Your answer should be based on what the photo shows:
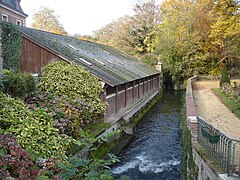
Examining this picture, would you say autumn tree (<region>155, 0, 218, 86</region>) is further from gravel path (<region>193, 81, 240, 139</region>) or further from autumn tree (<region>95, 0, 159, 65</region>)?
gravel path (<region>193, 81, 240, 139</region>)

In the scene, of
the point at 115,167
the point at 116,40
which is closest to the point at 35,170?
the point at 115,167

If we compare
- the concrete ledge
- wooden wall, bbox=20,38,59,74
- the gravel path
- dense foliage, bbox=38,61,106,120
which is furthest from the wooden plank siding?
the gravel path

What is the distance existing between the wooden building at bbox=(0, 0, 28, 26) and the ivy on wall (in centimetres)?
1701

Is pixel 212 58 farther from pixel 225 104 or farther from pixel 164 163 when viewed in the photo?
pixel 164 163

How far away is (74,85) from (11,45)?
4844 mm

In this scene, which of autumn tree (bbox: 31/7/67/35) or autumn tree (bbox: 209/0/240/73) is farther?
autumn tree (bbox: 31/7/67/35)

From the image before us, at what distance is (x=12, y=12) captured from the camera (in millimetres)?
30422

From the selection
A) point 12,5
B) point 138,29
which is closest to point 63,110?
point 12,5

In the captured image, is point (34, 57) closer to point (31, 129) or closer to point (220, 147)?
point (31, 129)

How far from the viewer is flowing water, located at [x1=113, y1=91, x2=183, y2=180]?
9242 millimetres

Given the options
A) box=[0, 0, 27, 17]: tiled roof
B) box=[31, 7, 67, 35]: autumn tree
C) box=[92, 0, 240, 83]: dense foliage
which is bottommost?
box=[92, 0, 240, 83]: dense foliage

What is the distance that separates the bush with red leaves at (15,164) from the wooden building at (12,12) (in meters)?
27.9

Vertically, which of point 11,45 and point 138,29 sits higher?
point 138,29

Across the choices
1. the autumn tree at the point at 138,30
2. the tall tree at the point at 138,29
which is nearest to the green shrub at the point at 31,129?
the autumn tree at the point at 138,30
